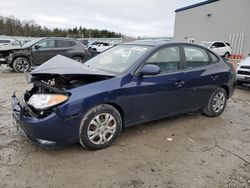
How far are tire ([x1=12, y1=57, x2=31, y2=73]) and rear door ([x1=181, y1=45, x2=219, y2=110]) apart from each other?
27.2 ft

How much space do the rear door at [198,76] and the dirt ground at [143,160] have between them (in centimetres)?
51

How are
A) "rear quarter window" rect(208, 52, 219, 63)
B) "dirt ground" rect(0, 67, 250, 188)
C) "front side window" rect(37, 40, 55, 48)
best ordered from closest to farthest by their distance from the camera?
"dirt ground" rect(0, 67, 250, 188), "rear quarter window" rect(208, 52, 219, 63), "front side window" rect(37, 40, 55, 48)

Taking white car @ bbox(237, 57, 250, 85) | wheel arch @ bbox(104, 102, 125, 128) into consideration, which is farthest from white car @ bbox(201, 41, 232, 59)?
wheel arch @ bbox(104, 102, 125, 128)

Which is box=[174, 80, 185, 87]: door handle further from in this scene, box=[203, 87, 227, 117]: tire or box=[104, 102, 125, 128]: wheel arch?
box=[104, 102, 125, 128]: wheel arch

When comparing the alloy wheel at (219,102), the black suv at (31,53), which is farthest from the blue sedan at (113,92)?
the black suv at (31,53)

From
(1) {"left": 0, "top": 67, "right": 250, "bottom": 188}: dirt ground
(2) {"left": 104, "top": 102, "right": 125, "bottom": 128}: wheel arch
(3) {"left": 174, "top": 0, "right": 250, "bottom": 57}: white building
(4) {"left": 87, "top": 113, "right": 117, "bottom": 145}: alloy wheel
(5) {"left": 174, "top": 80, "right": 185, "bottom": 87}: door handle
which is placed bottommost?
(1) {"left": 0, "top": 67, "right": 250, "bottom": 188}: dirt ground

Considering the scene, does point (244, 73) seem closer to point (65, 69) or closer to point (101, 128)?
point (101, 128)

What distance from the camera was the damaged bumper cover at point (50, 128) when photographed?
2988 mm

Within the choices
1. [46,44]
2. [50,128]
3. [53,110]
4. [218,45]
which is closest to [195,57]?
[53,110]

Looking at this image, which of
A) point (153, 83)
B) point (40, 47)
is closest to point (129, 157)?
point (153, 83)

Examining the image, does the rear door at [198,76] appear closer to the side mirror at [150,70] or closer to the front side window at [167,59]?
the front side window at [167,59]

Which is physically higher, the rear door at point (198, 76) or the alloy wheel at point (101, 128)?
the rear door at point (198, 76)

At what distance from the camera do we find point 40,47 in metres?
11.1

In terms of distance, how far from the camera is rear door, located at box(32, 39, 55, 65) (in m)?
10.9
